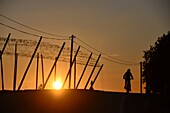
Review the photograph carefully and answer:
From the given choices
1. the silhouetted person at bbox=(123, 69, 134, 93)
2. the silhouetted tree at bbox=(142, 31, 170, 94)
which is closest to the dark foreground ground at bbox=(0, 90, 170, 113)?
the silhouetted person at bbox=(123, 69, 134, 93)

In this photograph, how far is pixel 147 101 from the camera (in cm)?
2736

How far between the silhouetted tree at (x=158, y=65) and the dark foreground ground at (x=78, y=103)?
3049cm

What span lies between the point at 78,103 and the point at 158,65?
3901 centimetres

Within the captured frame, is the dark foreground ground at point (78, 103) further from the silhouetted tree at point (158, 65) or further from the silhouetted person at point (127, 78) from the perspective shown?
the silhouetted tree at point (158, 65)

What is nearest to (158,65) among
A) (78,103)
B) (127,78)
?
(127,78)

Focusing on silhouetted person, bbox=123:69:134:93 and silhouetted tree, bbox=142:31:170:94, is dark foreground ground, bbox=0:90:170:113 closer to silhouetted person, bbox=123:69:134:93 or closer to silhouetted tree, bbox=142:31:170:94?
silhouetted person, bbox=123:69:134:93

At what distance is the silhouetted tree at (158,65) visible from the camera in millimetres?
62103

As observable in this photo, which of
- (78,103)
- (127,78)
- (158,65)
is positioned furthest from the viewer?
(158,65)

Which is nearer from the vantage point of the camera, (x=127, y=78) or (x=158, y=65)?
(x=127, y=78)

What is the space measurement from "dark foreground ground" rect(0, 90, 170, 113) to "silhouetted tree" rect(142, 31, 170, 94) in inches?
1200

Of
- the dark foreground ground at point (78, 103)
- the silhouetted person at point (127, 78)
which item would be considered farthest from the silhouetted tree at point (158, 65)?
the dark foreground ground at point (78, 103)

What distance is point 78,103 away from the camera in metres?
26.6

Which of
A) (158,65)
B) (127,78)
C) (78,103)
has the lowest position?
(78,103)

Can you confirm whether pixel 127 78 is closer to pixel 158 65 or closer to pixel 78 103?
pixel 78 103
